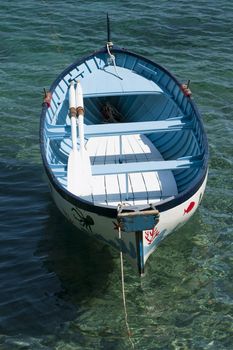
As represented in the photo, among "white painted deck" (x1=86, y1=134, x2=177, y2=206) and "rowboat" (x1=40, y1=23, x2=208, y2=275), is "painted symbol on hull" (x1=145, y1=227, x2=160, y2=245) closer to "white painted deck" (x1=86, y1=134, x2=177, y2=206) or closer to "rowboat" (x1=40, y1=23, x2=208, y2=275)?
"rowboat" (x1=40, y1=23, x2=208, y2=275)

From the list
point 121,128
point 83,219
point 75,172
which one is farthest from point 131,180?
point 83,219

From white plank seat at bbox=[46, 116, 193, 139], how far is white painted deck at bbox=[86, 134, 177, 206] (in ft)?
3.41

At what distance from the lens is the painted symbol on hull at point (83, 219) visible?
10.5 meters

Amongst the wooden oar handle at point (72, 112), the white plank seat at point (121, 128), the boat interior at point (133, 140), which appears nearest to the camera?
the wooden oar handle at point (72, 112)

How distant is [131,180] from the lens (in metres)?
13.2

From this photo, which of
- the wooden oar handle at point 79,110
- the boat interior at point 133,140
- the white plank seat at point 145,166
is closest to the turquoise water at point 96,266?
the boat interior at point 133,140

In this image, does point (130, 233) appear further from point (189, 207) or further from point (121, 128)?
point (121, 128)

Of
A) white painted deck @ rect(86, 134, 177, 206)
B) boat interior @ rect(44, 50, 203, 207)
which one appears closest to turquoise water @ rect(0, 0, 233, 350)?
white painted deck @ rect(86, 134, 177, 206)

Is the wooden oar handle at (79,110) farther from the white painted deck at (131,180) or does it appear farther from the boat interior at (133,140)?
the white painted deck at (131,180)

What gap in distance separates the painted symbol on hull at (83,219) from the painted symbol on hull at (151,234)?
3.61ft

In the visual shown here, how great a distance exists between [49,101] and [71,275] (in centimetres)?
478

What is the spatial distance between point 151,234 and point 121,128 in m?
3.83

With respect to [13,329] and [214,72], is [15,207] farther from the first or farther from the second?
[214,72]

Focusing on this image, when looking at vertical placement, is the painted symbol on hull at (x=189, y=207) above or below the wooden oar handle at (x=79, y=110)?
below
